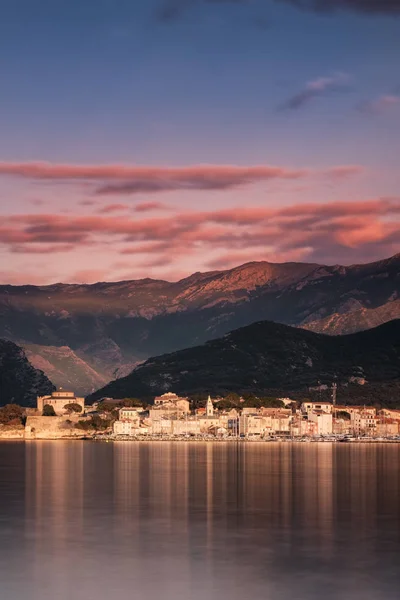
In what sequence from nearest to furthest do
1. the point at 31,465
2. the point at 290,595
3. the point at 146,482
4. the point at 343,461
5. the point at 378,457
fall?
the point at 290,595 → the point at 146,482 → the point at 31,465 → the point at 343,461 → the point at 378,457

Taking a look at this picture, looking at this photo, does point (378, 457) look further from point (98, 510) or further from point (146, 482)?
point (98, 510)

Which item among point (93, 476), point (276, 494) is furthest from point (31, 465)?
point (276, 494)

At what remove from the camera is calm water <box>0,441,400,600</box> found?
53.5 meters

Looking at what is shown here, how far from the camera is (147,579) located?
181 ft

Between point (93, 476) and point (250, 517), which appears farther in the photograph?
point (93, 476)

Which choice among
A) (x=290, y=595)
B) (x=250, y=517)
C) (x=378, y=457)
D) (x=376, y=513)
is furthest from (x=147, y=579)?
(x=378, y=457)

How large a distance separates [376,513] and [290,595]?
113 feet

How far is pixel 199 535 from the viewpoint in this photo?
70750mm

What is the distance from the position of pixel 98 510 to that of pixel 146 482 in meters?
28.7

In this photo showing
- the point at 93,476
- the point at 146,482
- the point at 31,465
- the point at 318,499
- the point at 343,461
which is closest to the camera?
the point at 318,499

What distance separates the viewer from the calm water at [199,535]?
53.5 metres

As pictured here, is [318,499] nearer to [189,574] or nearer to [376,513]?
[376,513]

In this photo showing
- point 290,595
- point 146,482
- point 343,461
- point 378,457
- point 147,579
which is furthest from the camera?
point 378,457

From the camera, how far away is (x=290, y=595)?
51000 millimetres
